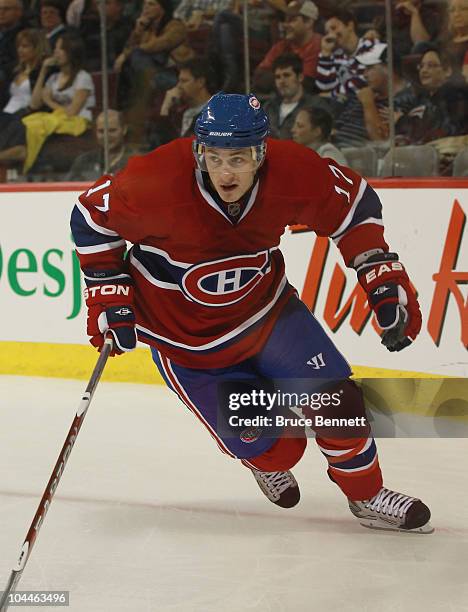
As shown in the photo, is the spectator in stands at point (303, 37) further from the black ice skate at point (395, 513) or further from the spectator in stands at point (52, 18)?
the black ice skate at point (395, 513)

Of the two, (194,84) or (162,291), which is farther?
(194,84)

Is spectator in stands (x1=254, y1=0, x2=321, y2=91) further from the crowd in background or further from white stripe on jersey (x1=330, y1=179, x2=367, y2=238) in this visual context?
white stripe on jersey (x1=330, y1=179, x2=367, y2=238)

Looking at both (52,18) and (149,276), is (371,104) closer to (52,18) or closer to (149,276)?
(52,18)

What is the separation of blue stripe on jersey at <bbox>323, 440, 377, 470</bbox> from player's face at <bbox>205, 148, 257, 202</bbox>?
748 mm

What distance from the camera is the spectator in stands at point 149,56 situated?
5031mm

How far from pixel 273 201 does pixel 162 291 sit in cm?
41

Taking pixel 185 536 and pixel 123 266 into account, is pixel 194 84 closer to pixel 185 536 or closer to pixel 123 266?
pixel 123 266

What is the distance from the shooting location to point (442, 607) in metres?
2.26

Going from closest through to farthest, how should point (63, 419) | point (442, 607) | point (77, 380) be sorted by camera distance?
point (442, 607) → point (63, 419) → point (77, 380)

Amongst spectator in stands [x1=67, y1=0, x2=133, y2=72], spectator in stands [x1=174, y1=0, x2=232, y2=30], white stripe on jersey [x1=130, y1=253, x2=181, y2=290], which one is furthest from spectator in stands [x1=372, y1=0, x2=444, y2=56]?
white stripe on jersey [x1=130, y1=253, x2=181, y2=290]

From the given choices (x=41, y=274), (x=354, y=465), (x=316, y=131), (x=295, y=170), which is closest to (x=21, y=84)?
(x=41, y=274)

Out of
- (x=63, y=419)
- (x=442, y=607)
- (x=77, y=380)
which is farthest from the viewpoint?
(x=77, y=380)

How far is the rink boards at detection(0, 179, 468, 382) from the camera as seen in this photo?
3988mm

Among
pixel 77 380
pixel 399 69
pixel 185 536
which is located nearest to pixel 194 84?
pixel 399 69
